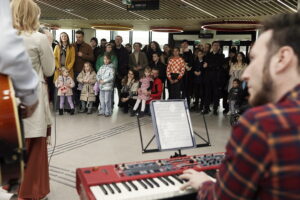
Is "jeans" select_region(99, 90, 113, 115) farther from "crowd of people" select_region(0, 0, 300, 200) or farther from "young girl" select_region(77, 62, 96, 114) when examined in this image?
"crowd of people" select_region(0, 0, 300, 200)

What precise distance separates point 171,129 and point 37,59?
1248mm

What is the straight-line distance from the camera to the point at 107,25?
15883mm

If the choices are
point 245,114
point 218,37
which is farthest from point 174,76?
point 218,37

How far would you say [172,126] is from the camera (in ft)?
7.46

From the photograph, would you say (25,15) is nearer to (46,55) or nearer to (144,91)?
(46,55)

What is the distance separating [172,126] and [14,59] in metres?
1.23

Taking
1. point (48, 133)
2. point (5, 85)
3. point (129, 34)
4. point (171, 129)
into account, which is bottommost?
point (48, 133)

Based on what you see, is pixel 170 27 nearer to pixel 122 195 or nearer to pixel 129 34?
pixel 129 34

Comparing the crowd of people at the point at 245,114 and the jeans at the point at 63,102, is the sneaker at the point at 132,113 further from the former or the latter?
the crowd of people at the point at 245,114

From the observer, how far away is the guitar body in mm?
1320

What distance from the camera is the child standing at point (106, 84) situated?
287 inches

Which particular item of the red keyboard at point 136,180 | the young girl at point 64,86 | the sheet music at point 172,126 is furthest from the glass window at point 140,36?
the red keyboard at point 136,180

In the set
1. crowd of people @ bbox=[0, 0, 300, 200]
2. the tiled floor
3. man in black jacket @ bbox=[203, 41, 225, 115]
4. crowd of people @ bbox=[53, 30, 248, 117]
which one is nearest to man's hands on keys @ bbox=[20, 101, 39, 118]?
crowd of people @ bbox=[0, 0, 300, 200]

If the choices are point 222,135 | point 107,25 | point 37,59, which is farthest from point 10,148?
point 107,25
